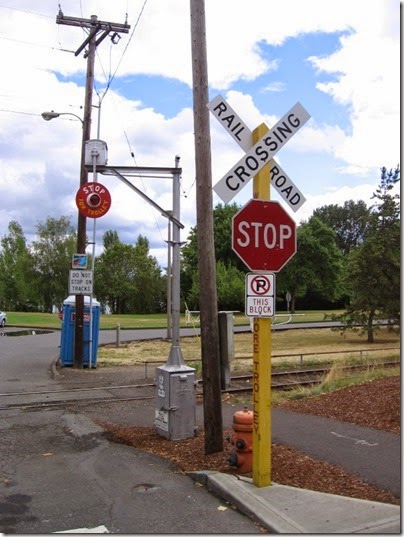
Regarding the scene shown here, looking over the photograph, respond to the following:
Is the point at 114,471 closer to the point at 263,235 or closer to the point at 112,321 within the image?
the point at 263,235

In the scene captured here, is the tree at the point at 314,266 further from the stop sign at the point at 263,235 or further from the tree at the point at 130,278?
the stop sign at the point at 263,235

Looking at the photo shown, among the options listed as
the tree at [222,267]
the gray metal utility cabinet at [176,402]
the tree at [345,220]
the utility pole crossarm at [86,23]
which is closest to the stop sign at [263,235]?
the gray metal utility cabinet at [176,402]

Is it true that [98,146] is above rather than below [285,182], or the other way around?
above

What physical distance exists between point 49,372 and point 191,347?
9631mm

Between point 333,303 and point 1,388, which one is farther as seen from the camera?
point 333,303

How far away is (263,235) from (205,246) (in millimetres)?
1584

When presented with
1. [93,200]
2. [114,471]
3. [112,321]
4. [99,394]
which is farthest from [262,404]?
[112,321]

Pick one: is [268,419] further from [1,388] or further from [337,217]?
[337,217]

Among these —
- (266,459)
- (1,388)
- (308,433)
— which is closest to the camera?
(266,459)

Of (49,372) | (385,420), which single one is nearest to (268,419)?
(385,420)

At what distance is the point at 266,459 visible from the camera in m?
5.61

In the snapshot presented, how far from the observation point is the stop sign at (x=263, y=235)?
18.5ft

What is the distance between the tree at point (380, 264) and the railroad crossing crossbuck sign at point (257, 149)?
2055 cm

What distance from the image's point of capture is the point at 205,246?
721 centimetres
